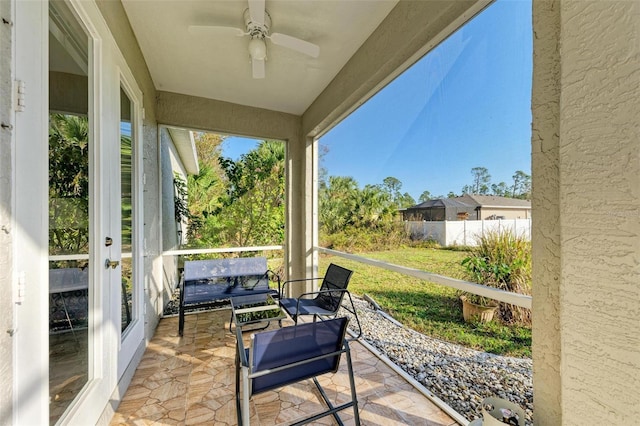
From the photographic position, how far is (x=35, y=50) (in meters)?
1.06

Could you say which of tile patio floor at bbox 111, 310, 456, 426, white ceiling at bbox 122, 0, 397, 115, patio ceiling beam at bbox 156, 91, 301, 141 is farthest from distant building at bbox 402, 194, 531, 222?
patio ceiling beam at bbox 156, 91, 301, 141

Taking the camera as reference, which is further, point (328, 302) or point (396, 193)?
point (328, 302)

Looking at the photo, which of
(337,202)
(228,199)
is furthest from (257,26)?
(228,199)

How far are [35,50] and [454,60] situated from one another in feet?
7.79

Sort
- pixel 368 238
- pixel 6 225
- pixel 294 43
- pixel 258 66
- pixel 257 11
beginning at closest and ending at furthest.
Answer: pixel 6 225 < pixel 257 11 < pixel 294 43 < pixel 258 66 < pixel 368 238

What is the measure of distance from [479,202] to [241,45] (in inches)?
99.6

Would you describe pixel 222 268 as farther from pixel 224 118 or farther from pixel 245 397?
pixel 245 397

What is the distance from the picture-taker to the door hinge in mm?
944

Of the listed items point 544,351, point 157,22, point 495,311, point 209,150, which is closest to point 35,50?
point 157,22

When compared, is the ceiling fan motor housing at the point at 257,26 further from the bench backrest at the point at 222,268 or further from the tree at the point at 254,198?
the bench backrest at the point at 222,268

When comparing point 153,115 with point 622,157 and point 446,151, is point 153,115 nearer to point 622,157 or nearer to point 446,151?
point 446,151

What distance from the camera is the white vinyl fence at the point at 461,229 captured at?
1.54 meters

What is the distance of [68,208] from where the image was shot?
137 cm

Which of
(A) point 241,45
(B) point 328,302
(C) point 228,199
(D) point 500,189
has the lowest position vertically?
(B) point 328,302
